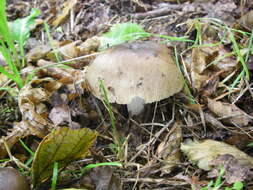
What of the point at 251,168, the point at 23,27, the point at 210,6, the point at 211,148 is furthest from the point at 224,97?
the point at 23,27

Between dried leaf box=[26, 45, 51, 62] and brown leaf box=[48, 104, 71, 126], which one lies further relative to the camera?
dried leaf box=[26, 45, 51, 62]

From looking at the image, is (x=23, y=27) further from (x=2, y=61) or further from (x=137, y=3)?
(x=137, y=3)

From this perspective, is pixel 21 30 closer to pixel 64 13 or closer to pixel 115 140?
pixel 64 13

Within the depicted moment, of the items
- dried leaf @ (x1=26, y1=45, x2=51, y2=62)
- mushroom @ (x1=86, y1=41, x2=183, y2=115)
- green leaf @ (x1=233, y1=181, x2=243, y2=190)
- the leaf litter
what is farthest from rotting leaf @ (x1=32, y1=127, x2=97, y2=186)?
dried leaf @ (x1=26, y1=45, x2=51, y2=62)

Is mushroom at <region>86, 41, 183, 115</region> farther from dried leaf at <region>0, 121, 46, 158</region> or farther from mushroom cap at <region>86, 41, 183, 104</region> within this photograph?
dried leaf at <region>0, 121, 46, 158</region>

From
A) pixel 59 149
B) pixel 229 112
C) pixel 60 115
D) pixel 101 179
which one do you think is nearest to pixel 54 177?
pixel 59 149

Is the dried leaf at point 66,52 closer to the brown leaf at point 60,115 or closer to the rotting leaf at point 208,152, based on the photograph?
the brown leaf at point 60,115

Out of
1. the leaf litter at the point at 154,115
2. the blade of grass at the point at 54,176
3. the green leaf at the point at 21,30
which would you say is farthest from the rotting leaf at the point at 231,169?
the green leaf at the point at 21,30
